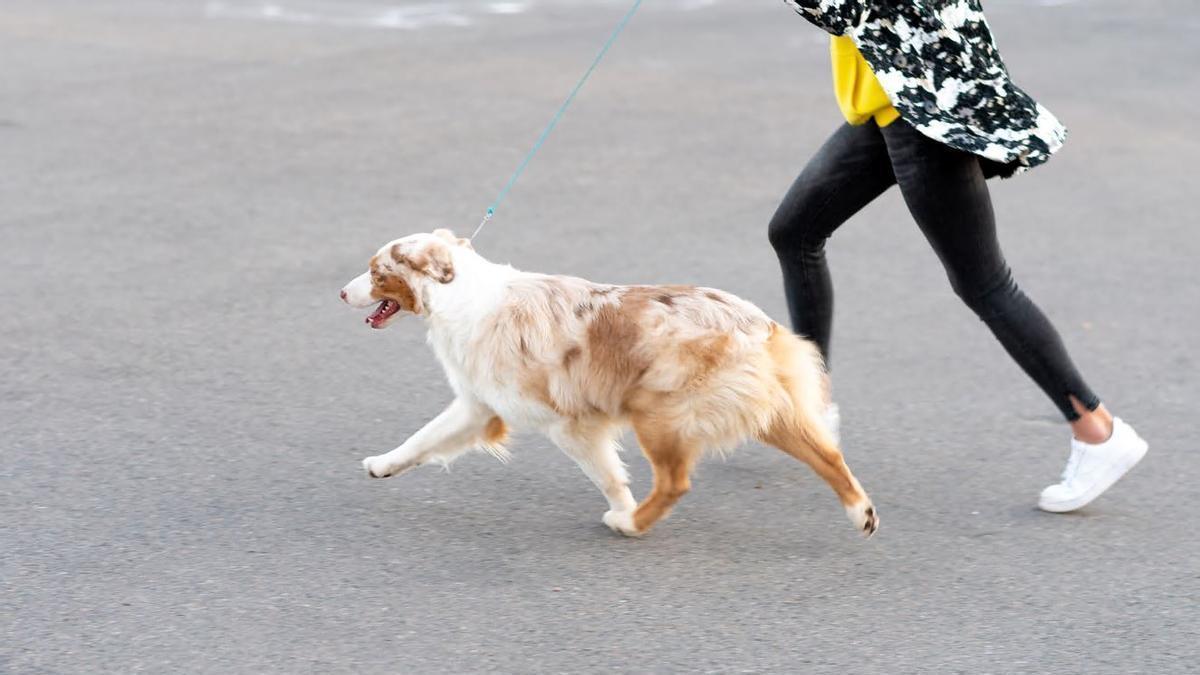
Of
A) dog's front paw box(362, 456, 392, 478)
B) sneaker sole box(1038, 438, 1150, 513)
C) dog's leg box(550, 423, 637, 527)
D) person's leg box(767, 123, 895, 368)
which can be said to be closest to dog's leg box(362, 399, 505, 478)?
dog's front paw box(362, 456, 392, 478)

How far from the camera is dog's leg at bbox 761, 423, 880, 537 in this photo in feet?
13.9

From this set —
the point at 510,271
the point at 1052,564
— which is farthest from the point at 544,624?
the point at 1052,564

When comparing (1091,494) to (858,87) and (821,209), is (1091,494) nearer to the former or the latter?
(821,209)

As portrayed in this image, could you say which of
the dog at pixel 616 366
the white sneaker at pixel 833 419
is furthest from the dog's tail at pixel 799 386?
the white sneaker at pixel 833 419

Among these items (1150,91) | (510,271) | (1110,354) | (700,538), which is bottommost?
(1150,91)

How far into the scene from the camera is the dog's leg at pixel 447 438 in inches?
174

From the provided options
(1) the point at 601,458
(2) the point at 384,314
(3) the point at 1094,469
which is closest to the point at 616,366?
(1) the point at 601,458

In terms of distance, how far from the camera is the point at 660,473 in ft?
14.0

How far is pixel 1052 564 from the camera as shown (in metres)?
4.25

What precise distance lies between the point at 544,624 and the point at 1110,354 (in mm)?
3072

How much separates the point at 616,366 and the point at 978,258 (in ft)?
3.61

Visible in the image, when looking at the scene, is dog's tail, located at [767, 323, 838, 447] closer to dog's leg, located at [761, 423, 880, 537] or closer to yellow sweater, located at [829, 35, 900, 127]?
dog's leg, located at [761, 423, 880, 537]

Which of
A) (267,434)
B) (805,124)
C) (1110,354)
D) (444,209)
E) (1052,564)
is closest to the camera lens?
(1052,564)

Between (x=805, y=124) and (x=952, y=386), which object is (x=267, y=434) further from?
(x=805, y=124)
